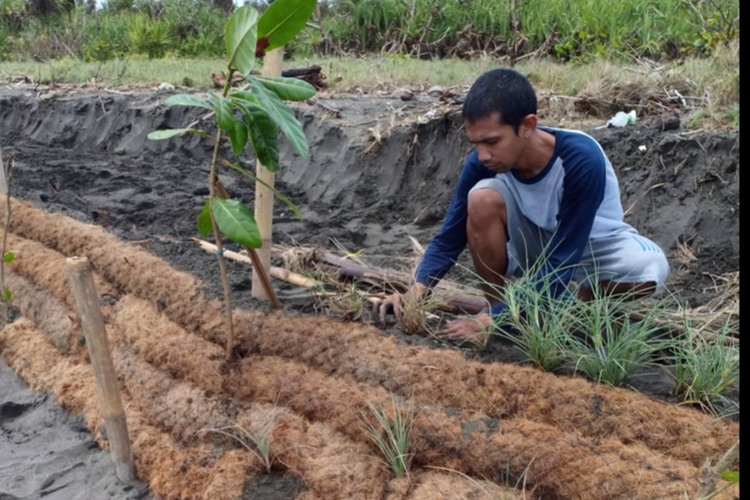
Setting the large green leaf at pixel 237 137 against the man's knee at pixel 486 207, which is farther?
the man's knee at pixel 486 207

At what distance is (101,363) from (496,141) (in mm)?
1585

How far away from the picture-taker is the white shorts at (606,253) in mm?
3096

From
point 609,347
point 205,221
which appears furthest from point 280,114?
point 609,347

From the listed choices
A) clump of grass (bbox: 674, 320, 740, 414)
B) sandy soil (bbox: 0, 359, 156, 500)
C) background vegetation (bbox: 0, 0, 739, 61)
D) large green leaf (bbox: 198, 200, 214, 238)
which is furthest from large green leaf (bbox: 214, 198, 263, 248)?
background vegetation (bbox: 0, 0, 739, 61)

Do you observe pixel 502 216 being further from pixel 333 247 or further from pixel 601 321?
pixel 333 247

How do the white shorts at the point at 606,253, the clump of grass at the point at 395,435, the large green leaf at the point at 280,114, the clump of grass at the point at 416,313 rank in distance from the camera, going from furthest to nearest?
the white shorts at the point at 606,253 → the clump of grass at the point at 416,313 → the large green leaf at the point at 280,114 → the clump of grass at the point at 395,435

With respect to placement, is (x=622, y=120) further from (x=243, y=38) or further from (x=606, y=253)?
(x=243, y=38)

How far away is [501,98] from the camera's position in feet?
8.95

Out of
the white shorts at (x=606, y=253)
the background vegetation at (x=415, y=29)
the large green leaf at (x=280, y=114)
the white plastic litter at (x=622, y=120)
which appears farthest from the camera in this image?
the background vegetation at (x=415, y=29)

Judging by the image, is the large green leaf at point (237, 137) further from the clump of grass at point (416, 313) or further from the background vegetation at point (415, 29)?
the background vegetation at point (415, 29)

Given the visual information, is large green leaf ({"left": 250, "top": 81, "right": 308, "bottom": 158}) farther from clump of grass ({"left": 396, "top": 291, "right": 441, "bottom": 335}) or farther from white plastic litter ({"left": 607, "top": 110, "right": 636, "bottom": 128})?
white plastic litter ({"left": 607, "top": 110, "right": 636, "bottom": 128})

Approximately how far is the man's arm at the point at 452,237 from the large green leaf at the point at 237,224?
856 millimetres

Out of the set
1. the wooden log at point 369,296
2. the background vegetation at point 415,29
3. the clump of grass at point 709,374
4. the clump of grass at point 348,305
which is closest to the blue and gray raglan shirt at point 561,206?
the wooden log at point 369,296

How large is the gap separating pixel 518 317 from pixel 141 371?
152 cm
